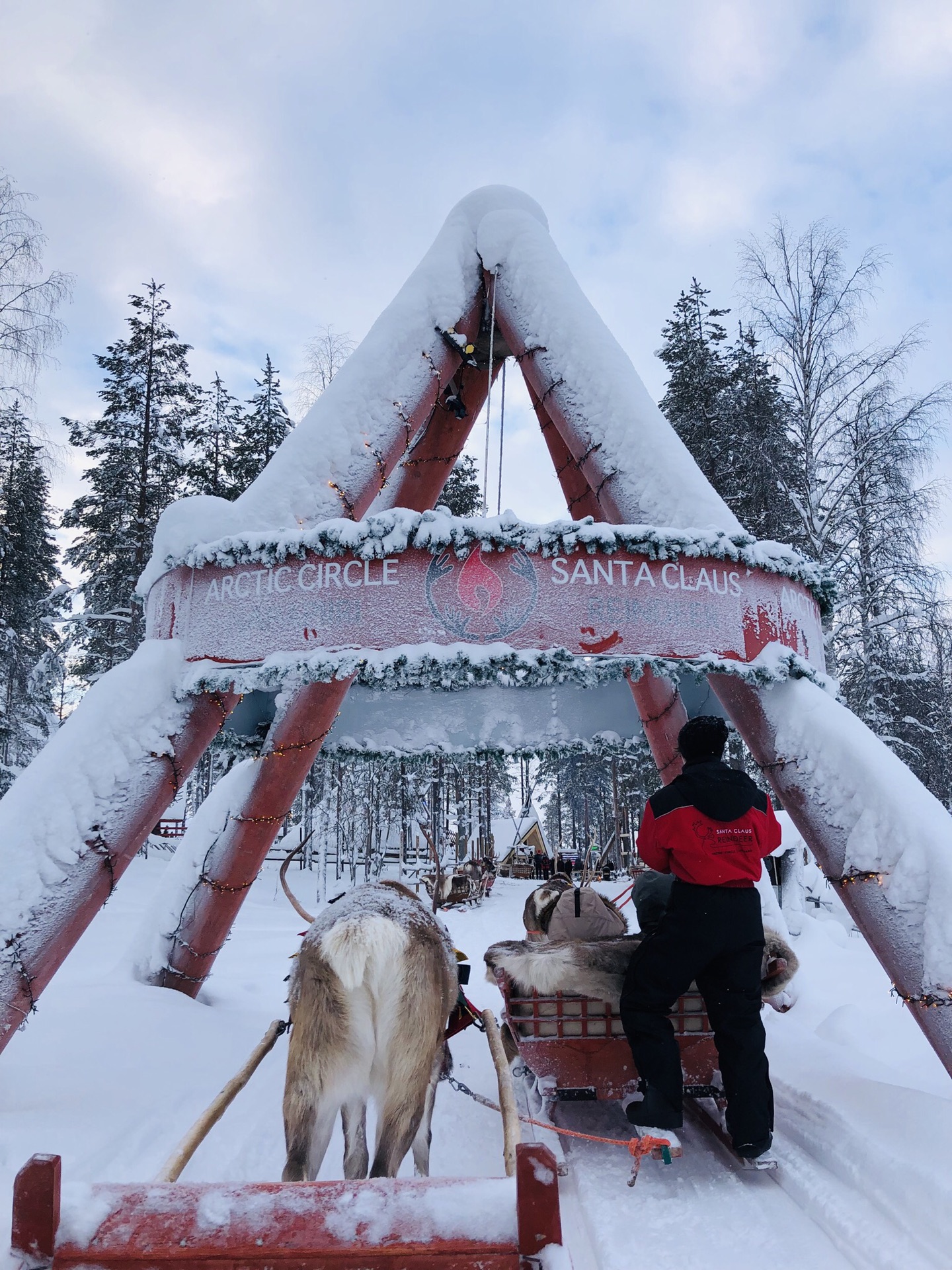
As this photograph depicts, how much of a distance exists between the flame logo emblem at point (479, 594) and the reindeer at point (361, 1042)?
155 cm

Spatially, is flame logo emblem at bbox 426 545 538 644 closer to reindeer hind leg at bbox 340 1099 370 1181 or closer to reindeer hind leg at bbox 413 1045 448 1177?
Answer: reindeer hind leg at bbox 413 1045 448 1177

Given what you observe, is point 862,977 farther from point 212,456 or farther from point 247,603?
point 212,456

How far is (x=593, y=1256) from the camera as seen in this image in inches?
117

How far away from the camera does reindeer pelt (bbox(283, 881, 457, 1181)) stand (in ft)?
10.1

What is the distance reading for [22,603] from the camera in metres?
19.0

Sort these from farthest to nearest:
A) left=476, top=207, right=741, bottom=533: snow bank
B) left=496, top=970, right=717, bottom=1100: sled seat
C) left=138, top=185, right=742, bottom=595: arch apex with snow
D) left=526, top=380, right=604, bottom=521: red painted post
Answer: left=526, top=380, right=604, bottom=521: red painted post
left=476, top=207, right=741, bottom=533: snow bank
left=138, top=185, right=742, bottom=595: arch apex with snow
left=496, top=970, right=717, bottom=1100: sled seat

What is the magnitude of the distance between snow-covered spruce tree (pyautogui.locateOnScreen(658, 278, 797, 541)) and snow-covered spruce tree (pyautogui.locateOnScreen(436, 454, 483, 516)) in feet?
18.0

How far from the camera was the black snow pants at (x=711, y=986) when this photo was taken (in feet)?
12.0

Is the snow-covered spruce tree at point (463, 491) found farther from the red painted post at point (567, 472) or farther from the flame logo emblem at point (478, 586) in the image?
the flame logo emblem at point (478, 586)

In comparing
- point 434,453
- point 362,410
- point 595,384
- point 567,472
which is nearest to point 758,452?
point 567,472

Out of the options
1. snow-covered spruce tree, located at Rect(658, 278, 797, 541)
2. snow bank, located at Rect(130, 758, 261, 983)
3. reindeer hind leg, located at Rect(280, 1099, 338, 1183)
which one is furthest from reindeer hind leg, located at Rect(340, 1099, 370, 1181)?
snow-covered spruce tree, located at Rect(658, 278, 797, 541)

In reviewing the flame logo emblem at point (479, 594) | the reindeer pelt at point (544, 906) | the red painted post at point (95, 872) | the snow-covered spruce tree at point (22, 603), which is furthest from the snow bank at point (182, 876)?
the snow-covered spruce tree at point (22, 603)

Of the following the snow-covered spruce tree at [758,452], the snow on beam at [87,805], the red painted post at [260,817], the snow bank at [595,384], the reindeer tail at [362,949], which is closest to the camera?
the reindeer tail at [362,949]

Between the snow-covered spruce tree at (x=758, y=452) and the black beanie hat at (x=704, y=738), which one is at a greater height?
the snow-covered spruce tree at (x=758, y=452)
